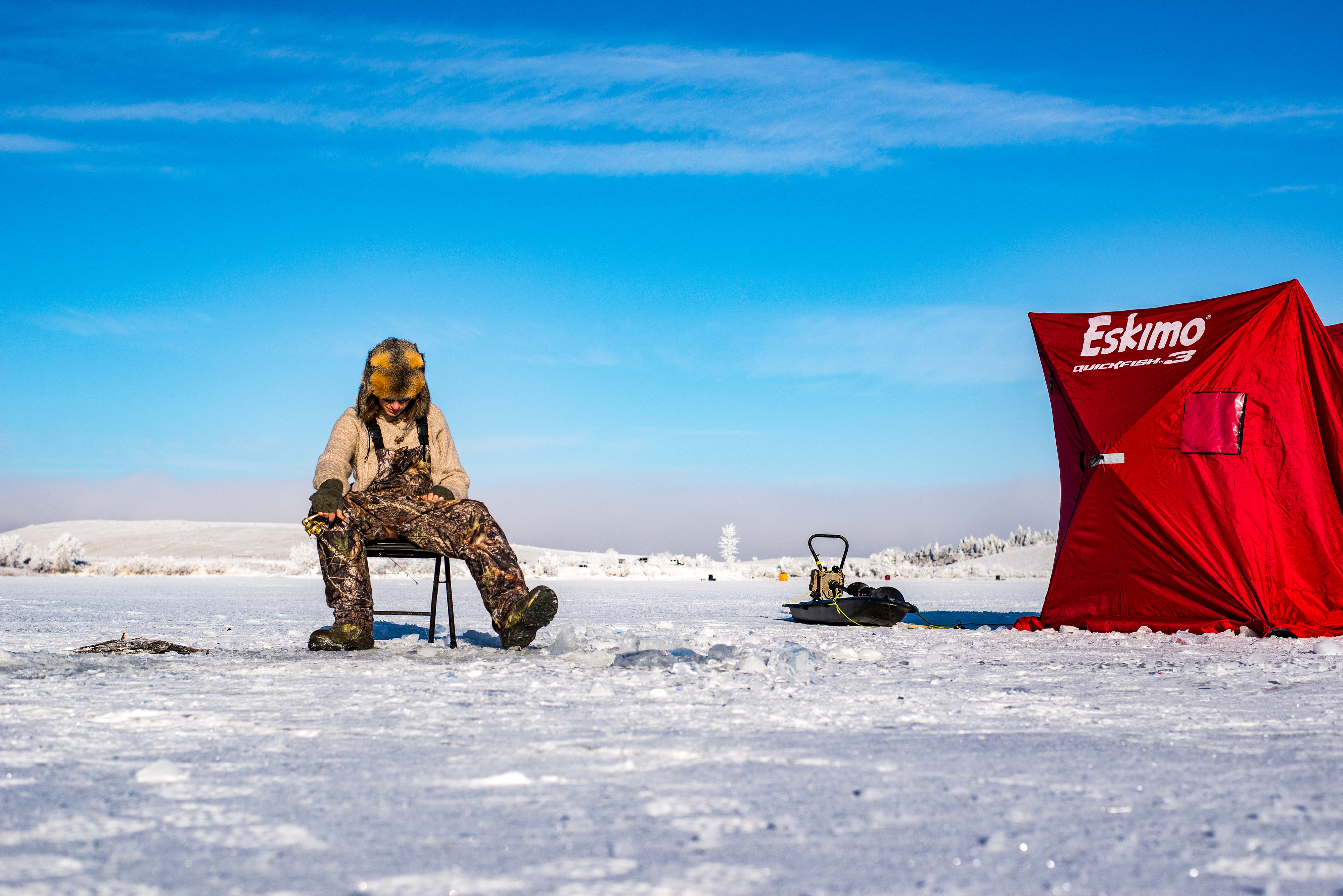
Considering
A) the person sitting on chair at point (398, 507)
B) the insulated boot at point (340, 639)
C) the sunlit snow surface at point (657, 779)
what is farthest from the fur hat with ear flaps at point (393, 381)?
the sunlit snow surface at point (657, 779)

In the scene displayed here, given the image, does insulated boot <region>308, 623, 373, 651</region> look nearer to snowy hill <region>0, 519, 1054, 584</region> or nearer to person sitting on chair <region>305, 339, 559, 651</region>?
person sitting on chair <region>305, 339, 559, 651</region>

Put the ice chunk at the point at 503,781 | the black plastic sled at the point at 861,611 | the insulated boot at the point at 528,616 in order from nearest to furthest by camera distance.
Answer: the ice chunk at the point at 503,781 → the insulated boot at the point at 528,616 → the black plastic sled at the point at 861,611

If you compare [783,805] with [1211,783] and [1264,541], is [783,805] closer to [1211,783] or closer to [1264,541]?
[1211,783]

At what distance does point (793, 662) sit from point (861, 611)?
4282 millimetres

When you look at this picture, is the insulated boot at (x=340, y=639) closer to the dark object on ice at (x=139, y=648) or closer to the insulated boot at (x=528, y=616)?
the dark object on ice at (x=139, y=648)

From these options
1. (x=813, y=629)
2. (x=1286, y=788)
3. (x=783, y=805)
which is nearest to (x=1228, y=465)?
(x=813, y=629)

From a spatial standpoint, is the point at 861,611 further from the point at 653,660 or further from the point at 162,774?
the point at 162,774

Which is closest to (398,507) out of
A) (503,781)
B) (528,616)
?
(528,616)

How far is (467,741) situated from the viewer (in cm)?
234

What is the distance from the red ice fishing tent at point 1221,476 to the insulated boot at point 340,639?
16.1 feet

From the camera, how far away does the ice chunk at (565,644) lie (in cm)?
448

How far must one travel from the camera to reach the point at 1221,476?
621 cm

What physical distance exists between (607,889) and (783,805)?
0.53 m

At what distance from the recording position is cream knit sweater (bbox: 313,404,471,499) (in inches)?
185
